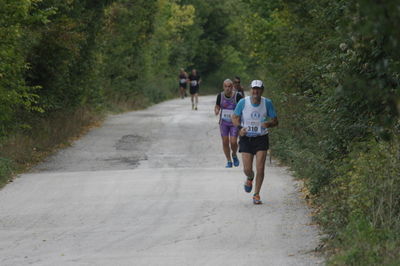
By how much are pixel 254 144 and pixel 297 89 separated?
8373mm

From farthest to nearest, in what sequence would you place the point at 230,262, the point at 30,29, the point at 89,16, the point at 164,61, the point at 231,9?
the point at 231,9 → the point at 164,61 → the point at 89,16 → the point at 30,29 → the point at 230,262

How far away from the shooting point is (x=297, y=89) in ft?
68.9

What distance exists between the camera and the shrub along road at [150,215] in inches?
368

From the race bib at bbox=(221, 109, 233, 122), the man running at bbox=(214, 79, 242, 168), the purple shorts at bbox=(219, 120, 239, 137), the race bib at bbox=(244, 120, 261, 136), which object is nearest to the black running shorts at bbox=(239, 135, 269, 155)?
the race bib at bbox=(244, 120, 261, 136)

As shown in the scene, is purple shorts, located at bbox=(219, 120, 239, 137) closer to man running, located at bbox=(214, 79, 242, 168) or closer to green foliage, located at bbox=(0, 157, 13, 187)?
man running, located at bbox=(214, 79, 242, 168)

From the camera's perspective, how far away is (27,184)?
54.0ft

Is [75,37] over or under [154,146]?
over

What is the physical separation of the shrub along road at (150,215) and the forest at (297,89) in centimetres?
57

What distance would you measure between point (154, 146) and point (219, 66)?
58558 mm

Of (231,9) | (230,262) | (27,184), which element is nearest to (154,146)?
(27,184)

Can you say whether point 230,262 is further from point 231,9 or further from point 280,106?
point 231,9

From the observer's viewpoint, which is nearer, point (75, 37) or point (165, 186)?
point (165, 186)

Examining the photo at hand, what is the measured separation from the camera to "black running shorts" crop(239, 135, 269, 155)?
42.2ft

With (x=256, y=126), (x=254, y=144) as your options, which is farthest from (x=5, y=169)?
(x=256, y=126)
